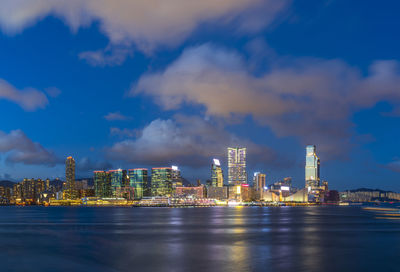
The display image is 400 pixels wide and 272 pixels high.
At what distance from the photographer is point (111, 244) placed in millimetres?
51688

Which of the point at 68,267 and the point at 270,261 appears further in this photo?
the point at 270,261

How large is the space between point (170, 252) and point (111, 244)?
10.8 m

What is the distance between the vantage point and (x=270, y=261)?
127ft

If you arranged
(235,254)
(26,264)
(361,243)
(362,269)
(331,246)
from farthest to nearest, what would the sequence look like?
(361,243) → (331,246) → (235,254) → (26,264) → (362,269)

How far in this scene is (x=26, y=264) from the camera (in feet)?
124

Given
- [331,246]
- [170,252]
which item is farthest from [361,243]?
[170,252]

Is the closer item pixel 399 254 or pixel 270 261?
pixel 270 261

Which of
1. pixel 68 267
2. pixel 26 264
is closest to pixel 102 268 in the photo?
pixel 68 267

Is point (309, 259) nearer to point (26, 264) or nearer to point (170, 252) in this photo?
point (170, 252)

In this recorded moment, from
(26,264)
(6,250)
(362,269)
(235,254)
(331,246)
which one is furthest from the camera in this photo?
(331,246)

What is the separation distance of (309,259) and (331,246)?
12.2 metres

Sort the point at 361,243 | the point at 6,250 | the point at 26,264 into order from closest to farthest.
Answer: the point at 26,264, the point at 6,250, the point at 361,243

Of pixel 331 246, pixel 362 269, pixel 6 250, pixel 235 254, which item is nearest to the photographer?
pixel 362 269

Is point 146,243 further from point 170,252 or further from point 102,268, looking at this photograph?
point 102,268
